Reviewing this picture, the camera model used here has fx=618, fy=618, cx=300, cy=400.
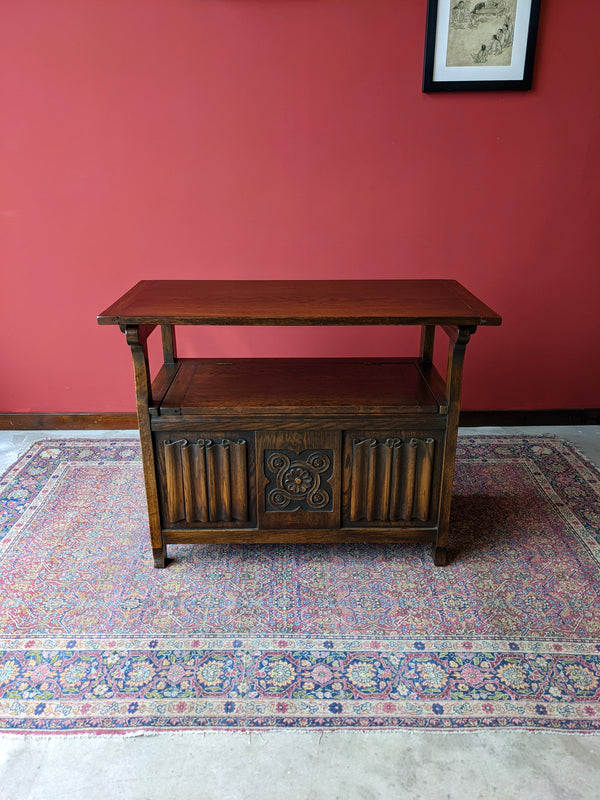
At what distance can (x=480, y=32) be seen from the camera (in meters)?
3.06

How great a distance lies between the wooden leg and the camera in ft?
8.09

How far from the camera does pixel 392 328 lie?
354 cm

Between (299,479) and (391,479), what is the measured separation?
0.35 meters

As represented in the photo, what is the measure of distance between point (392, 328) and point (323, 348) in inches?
16.2

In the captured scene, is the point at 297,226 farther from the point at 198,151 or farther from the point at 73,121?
the point at 73,121

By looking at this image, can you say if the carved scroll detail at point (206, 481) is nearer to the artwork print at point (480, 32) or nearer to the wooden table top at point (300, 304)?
→ the wooden table top at point (300, 304)

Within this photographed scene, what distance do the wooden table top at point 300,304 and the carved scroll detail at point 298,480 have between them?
0.53 m

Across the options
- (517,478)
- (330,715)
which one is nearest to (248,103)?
(517,478)

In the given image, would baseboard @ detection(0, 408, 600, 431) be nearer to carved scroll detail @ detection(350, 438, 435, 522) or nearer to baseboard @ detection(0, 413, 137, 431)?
baseboard @ detection(0, 413, 137, 431)

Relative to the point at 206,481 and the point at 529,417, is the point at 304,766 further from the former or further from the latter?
the point at 529,417

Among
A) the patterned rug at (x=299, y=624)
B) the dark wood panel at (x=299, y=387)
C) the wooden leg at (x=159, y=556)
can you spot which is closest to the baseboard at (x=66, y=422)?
the patterned rug at (x=299, y=624)

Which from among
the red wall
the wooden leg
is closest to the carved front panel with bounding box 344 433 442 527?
the wooden leg

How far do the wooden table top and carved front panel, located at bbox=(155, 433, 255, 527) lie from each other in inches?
18.5

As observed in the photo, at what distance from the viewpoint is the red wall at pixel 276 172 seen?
3057 millimetres
